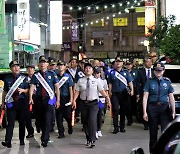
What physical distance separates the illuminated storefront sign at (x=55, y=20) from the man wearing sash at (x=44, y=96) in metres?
23.1

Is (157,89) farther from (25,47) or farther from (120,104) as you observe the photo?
(25,47)

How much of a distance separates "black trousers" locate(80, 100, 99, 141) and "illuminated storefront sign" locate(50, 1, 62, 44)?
23.4 m

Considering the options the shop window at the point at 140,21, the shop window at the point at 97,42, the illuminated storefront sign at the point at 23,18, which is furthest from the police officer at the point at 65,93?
the shop window at the point at 97,42

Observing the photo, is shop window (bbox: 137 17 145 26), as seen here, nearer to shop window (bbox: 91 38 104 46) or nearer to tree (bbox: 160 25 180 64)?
shop window (bbox: 91 38 104 46)

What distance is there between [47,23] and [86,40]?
104 feet

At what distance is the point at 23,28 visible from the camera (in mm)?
27469

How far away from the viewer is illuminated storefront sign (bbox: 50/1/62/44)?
32.4m

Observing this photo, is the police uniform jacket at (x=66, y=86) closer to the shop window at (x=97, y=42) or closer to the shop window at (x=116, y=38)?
the shop window at (x=116, y=38)

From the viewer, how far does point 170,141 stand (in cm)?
362

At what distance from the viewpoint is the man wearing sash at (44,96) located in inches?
376

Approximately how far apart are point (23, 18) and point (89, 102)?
18340mm

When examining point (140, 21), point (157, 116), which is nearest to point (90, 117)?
point (157, 116)

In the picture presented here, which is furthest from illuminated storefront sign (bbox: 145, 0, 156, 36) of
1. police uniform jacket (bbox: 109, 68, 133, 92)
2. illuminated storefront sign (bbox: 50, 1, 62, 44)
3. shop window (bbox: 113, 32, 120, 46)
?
shop window (bbox: 113, 32, 120, 46)

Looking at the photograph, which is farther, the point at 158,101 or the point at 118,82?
the point at 118,82
